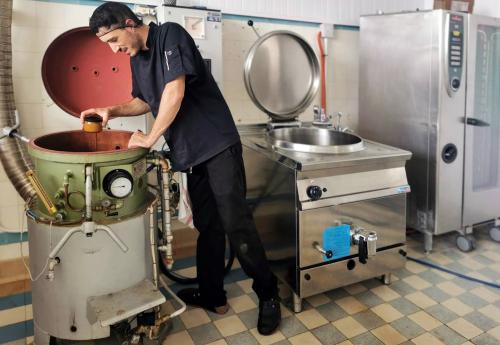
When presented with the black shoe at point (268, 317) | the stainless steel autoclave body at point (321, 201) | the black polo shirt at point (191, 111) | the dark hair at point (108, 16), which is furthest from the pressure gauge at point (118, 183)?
the black shoe at point (268, 317)

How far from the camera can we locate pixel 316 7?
114 inches

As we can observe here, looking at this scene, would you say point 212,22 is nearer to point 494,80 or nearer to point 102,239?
point 102,239

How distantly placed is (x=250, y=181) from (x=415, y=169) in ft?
3.51

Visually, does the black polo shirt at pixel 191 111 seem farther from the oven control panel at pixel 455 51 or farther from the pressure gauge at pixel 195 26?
the oven control panel at pixel 455 51

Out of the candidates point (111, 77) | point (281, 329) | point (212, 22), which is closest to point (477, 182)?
point (281, 329)

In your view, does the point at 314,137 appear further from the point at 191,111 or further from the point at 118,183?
the point at 118,183

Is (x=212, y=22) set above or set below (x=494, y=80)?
above

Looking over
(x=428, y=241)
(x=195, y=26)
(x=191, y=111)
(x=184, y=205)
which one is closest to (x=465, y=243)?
(x=428, y=241)

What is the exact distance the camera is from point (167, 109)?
1653 millimetres

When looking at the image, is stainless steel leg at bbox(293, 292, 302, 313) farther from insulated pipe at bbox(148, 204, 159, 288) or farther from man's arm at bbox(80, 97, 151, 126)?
man's arm at bbox(80, 97, 151, 126)

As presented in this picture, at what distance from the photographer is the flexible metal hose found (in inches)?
77.2

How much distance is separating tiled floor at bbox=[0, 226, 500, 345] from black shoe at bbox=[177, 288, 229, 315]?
3cm

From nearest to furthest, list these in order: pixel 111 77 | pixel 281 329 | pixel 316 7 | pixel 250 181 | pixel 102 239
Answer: pixel 102 239, pixel 281 329, pixel 111 77, pixel 250 181, pixel 316 7

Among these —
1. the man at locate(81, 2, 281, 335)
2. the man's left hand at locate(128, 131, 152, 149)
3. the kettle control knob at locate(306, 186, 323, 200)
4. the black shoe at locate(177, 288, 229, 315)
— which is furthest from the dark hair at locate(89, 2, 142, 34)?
the black shoe at locate(177, 288, 229, 315)
